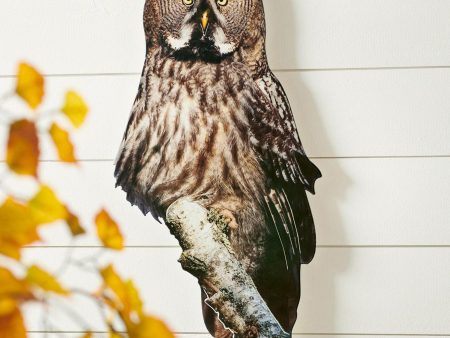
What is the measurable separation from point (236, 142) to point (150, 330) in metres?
0.83

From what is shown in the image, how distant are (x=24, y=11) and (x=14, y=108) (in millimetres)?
179

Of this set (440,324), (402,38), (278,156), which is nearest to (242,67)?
(278,156)

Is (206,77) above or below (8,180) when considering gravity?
above

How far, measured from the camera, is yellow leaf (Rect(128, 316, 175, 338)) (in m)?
0.19

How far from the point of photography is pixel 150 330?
0.63ft

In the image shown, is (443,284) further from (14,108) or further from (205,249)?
(14,108)

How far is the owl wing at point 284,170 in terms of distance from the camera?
39.6 inches

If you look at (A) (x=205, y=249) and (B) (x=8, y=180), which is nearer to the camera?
(A) (x=205, y=249)

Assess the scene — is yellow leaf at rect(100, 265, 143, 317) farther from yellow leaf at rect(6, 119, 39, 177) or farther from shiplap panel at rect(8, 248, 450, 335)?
shiplap panel at rect(8, 248, 450, 335)

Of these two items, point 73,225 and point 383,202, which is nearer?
point 73,225

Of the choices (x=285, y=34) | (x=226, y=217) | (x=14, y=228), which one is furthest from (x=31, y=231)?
(x=285, y=34)

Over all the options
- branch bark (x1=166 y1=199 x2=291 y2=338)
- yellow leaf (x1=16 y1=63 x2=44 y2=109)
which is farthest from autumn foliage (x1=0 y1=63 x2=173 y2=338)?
branch bark (x1=166 y1=199 x2=291 y2=338)

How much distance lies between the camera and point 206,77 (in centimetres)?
103

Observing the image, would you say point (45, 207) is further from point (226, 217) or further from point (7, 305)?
point (226, 217)
